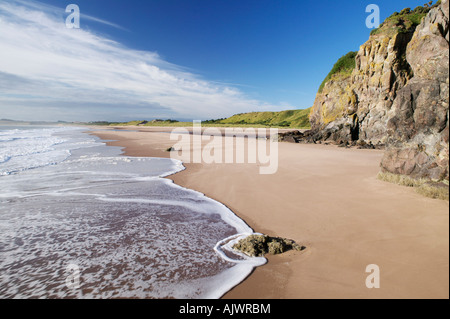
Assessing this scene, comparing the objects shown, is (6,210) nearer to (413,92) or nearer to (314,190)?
(314,190)

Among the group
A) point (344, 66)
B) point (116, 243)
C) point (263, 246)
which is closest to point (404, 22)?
point (344, 66)

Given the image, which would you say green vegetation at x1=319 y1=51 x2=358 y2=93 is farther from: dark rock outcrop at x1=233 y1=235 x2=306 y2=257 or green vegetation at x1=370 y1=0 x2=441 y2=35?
dark rock outcrop at x1=233 y1=235 x2=306 y2=257

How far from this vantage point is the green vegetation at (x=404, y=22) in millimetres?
21766

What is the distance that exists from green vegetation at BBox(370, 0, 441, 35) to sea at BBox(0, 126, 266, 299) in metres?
25.6

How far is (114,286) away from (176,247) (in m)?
1.35

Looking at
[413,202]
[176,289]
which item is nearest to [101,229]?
[176,289]

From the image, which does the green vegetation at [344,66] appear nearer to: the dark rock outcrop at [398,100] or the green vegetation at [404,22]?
the dark rock outcrop at [398,100]

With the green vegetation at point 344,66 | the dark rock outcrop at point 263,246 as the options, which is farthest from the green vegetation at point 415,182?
the green vegetation at point 344,66

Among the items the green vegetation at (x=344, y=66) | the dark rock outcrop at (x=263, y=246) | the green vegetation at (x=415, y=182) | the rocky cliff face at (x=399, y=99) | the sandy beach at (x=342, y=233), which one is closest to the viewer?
the sandy beach at (x=342, y=233)

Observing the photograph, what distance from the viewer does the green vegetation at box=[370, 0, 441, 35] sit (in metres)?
21.8

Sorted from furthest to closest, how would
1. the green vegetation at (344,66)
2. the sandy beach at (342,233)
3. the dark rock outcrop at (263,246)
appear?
the green vegetation at (344,66)
the dark rock outcrop at (263,246)
the sandy beach at (342,233)

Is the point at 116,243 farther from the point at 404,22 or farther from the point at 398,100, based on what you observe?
the point at 404,22

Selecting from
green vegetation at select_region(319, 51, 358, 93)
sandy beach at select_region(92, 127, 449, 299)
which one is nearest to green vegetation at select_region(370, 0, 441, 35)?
green vegetation at select_region(319, 51, 358, 93)

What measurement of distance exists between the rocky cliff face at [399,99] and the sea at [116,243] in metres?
6.32
